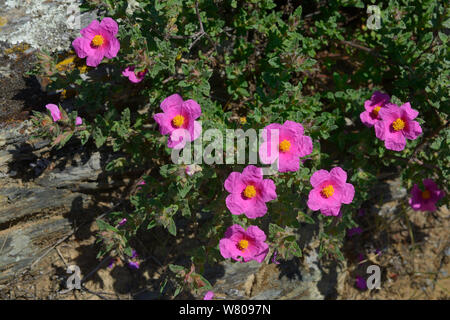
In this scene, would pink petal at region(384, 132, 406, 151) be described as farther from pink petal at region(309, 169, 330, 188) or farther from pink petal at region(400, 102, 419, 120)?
pink petal at region(309, 169, 330, 188)

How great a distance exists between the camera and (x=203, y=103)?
2.57 meters

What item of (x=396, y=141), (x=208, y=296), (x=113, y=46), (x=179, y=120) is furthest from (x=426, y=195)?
(x=113, y=46)

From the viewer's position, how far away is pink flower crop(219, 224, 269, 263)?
90.9 inches

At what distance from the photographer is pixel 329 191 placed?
90.4 inches

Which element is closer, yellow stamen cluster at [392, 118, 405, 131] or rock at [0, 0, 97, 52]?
yellow stamen cluster at [392, 118, 405, 131]

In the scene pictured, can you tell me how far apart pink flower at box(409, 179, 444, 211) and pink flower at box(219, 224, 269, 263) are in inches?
68.8

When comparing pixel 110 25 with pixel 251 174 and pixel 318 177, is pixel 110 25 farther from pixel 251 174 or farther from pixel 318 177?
pixel 318 177

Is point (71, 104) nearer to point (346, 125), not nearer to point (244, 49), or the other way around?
point (244, 49)

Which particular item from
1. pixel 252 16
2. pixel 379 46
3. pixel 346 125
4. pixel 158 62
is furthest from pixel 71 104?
pixel 379 46

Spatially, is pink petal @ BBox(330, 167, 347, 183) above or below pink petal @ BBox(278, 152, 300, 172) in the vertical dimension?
below

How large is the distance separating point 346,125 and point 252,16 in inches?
46.9

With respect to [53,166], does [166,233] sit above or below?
below

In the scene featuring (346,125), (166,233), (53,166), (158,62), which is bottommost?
(166,233)

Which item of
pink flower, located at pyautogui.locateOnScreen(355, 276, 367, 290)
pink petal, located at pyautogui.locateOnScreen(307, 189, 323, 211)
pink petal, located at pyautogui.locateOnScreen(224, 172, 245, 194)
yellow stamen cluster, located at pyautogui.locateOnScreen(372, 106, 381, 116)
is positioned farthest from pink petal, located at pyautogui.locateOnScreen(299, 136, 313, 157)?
pink flower, located at pyautogui.locateOnScreen(355, 276, 367, 290)
